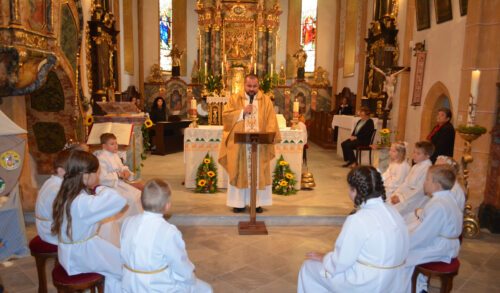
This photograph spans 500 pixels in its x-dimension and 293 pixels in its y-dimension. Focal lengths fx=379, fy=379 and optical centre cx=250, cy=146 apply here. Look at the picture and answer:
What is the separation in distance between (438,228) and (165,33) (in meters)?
15.5

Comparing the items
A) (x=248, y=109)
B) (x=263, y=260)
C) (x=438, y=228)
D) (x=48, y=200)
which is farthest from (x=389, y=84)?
(x=48, y=200)

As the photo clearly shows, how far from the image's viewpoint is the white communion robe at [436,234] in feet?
9.74

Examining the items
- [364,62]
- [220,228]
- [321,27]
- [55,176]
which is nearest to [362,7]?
[364,62]

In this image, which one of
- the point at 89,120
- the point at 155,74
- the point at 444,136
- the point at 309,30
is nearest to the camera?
the point at 444,136

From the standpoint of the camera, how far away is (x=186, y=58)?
16703 mm

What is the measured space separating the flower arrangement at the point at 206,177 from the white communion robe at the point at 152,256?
4222 millimetres

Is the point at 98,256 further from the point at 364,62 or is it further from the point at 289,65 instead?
the point at 289,65

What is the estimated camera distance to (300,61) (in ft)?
52.5

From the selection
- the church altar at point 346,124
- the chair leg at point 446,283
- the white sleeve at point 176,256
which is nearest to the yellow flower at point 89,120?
the white sleeve at point 176,256

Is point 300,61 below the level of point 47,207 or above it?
above

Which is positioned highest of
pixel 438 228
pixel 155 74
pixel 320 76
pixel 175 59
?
pixel 175 59

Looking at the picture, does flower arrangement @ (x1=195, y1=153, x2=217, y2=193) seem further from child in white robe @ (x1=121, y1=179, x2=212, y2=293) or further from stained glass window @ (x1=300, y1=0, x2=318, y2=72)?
stained glass window @ (x1=300, y1=0, x2=318, y2=72)

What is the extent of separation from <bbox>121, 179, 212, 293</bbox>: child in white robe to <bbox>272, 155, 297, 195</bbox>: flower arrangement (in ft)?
14.4

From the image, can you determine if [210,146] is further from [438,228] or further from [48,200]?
[438,228]
